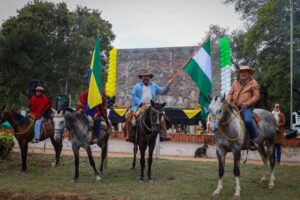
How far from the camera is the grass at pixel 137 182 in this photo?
8.83m

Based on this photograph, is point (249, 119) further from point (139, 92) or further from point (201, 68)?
point (139, 92)

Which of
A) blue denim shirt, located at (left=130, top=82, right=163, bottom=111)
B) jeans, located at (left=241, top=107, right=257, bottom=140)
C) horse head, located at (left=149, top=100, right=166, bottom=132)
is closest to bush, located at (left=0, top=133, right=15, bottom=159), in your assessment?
blue denim shirt, located at (left=130, top=82, right=163, bottom=111)

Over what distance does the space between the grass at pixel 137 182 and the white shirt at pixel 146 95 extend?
7.11 ft

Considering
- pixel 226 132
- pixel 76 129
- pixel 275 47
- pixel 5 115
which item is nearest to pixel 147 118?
pixel 76 129

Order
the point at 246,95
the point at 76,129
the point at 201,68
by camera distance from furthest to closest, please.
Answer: the point at 201,68 < the point at 76,129 < the point at 246,95

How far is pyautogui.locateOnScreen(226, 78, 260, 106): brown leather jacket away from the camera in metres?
9.24

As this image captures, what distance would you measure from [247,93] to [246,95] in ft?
0.18

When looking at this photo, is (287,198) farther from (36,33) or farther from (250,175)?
(36,33)

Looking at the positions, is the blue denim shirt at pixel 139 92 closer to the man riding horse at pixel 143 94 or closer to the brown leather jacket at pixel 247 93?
the man riding horse at pixel 143 94

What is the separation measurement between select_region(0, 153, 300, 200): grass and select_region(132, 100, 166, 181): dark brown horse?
0.71 m

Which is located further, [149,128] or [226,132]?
[149,128]

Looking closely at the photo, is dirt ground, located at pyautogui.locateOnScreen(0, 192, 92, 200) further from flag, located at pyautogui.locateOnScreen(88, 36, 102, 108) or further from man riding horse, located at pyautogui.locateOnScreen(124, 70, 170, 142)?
man riding horse, located at pyautogui.locateOnScreen(124, 70, 170, 142)

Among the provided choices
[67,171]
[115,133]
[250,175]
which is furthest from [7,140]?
[250,175]

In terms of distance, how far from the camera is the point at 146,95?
38.0ft
